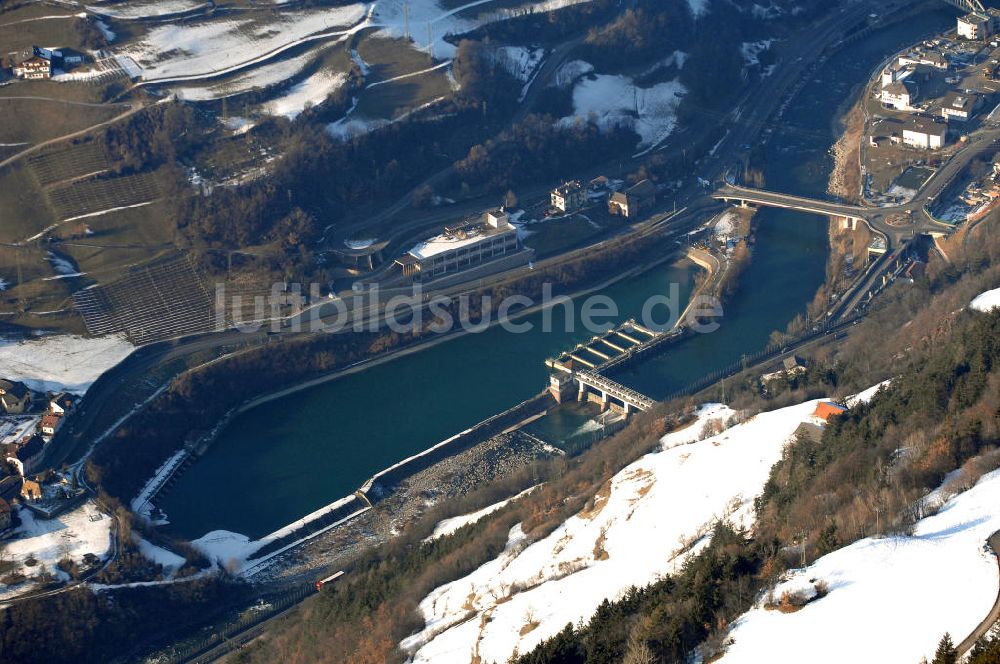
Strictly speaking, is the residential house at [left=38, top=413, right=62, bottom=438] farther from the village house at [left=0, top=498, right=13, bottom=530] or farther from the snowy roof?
the snowy roof

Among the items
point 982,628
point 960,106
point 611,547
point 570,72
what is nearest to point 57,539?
point 611,547

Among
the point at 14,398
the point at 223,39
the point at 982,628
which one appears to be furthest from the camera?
the point at 223,39

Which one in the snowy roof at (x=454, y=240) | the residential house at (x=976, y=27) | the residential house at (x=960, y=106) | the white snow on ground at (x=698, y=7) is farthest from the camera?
the white snow on ground at (x=698, y=7)

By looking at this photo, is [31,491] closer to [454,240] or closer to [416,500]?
[416,500]

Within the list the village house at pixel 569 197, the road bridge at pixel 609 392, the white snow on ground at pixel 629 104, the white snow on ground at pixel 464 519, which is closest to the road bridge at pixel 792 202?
the village house at pixel 569 197

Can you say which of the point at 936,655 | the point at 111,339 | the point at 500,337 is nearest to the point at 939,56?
the point at 500,337

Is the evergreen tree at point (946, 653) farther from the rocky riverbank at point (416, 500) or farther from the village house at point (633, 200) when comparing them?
the village house at point (633, 200)
